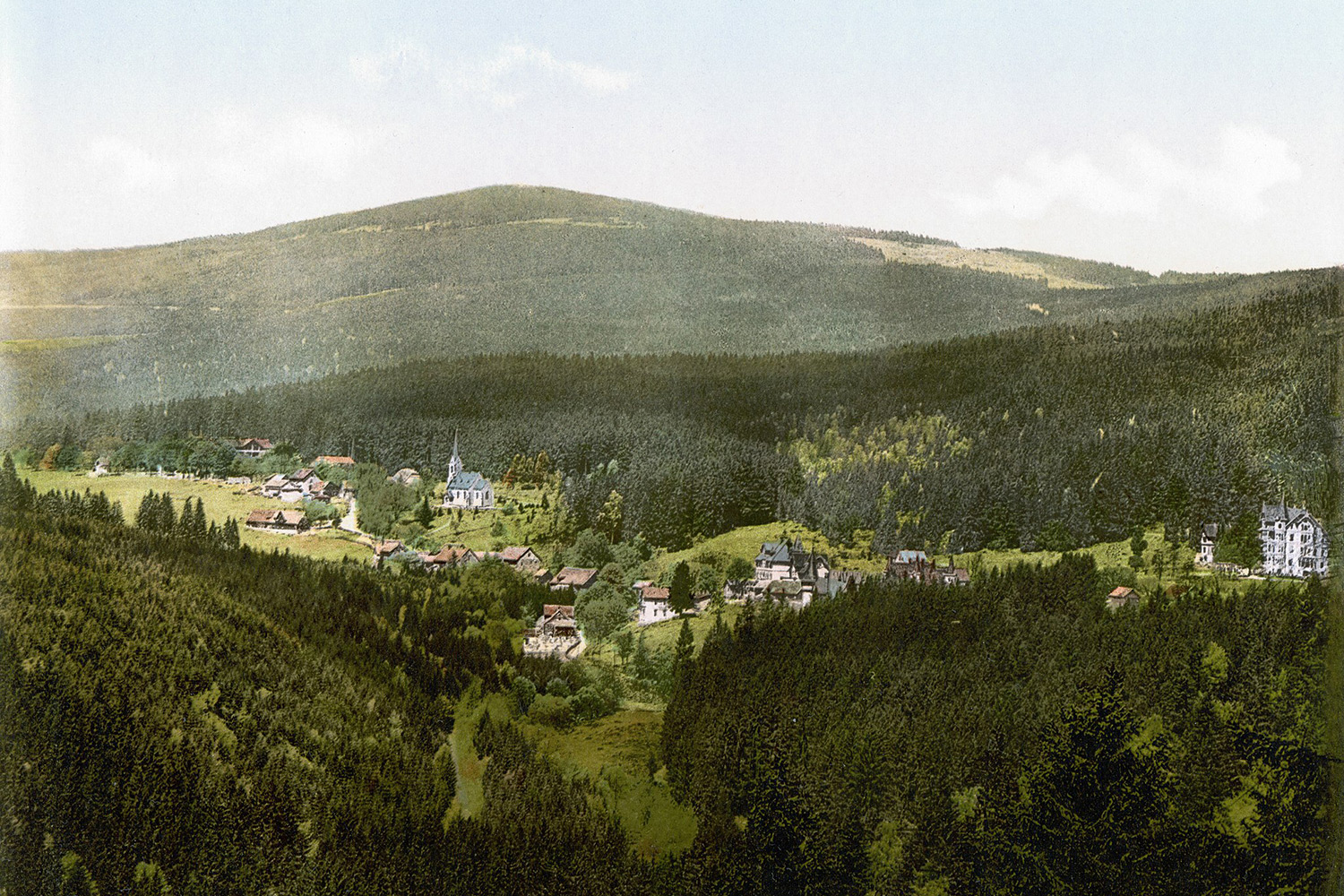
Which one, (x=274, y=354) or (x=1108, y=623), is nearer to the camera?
(x=1108, y=623)

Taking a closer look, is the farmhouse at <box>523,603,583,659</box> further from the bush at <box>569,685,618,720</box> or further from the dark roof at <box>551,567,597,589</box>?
the bush at <box>569,685,618,720</box>

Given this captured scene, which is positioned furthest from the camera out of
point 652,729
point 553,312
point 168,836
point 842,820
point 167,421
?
point 553,312

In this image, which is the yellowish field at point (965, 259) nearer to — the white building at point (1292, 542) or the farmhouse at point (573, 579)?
the white building at point (1292, 542)

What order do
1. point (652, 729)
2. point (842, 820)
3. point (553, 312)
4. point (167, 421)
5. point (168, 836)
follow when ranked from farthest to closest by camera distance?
1. point (553, 312)
2. point (167, 421)
3. point (652, 729)
4. point (842, 820)
5. point (168, 836)

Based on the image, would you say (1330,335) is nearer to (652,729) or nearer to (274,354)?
(652,729)

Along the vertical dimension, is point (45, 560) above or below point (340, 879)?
above

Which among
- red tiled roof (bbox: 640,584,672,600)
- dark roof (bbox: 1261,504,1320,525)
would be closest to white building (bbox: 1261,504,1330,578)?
dark roof (bbox: 1261,504,1320,525)

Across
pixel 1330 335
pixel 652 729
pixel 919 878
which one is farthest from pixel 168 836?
pixel 1330 335

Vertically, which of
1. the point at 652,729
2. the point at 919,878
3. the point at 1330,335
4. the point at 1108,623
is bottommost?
the point at 919,878
